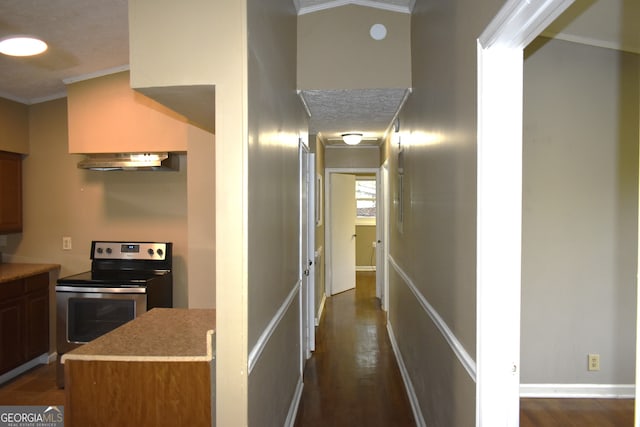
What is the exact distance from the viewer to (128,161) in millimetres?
3432

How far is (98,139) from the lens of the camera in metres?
3.43

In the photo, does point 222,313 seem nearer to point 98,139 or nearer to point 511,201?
point 511,201

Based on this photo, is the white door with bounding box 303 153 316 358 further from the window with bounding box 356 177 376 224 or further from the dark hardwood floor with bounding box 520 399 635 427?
the window with bounding box 356 177 376 224

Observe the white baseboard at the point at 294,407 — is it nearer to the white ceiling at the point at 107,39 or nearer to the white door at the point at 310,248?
the white door at the point at 310,248

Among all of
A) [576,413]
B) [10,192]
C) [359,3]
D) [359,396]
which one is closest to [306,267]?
[359,396]

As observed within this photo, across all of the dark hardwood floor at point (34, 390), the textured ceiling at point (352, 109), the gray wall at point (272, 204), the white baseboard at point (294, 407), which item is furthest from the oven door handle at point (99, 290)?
the textured ceiling at point (352, 109)

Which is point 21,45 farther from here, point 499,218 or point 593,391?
point 593,391

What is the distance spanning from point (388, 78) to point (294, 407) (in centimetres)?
243

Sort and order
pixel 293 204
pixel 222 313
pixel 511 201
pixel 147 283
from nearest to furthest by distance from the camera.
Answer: pixel 511 201
pixel 222 313
pixel 293 204
pixel 147 283

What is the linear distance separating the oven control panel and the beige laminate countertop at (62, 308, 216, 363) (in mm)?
1575

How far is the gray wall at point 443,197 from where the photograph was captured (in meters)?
1.57

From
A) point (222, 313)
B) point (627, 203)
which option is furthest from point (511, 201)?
point (627, 203)

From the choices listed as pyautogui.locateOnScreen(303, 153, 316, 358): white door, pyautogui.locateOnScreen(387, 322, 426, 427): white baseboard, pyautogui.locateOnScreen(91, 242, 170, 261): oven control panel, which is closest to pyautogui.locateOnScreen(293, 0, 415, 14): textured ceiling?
pyautogui.locateOnScreen(303, 153, 316, 358): white door

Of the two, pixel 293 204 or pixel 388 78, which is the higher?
pixel 388 78
